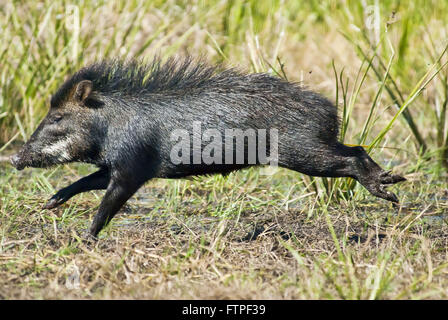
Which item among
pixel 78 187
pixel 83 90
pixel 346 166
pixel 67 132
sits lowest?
pixel 78 187

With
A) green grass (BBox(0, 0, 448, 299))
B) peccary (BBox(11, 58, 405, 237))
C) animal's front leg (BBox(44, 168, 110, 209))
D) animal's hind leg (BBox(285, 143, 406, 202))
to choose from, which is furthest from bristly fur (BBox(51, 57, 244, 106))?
animal's hind leg (BBox(285, 143, 406, 202))

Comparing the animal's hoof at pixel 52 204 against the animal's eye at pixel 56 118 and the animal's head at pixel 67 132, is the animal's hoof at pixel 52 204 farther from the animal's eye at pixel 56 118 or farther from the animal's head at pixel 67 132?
the animal's eye at pixel 56 118

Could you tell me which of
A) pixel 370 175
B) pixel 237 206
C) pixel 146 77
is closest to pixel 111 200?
pixel 146 77

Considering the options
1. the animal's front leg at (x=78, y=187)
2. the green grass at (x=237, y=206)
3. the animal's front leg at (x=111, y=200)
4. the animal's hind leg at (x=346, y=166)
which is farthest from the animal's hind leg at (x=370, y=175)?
the animal's front leg at (x=78, y=187)

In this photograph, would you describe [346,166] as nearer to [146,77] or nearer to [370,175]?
[370,175]

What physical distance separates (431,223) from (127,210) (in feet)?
7.09

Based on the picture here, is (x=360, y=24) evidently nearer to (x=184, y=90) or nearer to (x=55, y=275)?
(x=184, y=90)

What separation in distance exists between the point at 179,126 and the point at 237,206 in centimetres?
87

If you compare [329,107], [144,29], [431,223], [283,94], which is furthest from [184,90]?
[144,29]

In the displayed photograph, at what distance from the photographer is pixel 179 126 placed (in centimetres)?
467

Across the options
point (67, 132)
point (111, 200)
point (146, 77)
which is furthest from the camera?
point (146, 77)

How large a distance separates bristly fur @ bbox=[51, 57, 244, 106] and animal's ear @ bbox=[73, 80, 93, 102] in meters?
0.10

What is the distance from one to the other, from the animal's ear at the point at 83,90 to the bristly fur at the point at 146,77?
0.32ft

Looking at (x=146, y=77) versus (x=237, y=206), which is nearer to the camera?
(x=146, y=77)
